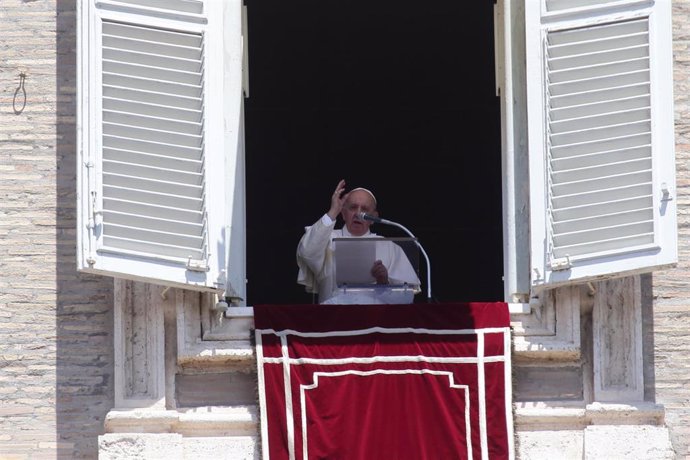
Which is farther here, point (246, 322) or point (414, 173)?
point (414, 173)

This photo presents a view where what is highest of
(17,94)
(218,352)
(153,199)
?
(17,94)

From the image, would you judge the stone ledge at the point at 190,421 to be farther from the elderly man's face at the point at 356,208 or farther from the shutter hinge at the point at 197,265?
the elderly man's face at the point at 356,208

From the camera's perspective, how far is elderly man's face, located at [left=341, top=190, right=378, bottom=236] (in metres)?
11.4

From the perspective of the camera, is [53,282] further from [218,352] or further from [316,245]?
[316,245]

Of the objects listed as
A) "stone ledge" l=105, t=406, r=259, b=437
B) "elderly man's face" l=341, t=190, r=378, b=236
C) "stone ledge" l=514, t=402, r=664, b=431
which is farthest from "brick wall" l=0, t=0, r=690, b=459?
"elderly man's face" l=341, t=190, r=378, b=236

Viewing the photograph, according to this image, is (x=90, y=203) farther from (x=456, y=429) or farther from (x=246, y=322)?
(x=456, y=429)

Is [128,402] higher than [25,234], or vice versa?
[25,234]

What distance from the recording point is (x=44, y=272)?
10.3m

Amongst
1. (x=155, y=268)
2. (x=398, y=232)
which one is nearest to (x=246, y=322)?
(x=155, y=268)

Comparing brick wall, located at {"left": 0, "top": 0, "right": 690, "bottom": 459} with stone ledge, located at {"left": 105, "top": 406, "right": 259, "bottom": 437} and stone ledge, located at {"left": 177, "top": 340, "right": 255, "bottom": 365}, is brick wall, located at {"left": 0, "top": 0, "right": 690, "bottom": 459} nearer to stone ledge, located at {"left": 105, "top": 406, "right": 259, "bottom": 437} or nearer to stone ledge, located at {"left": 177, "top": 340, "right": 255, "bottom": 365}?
stone ledge, located at {"left": 105, "top": 406, "right": 259, "bottom": 437}

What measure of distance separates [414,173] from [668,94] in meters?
4.79

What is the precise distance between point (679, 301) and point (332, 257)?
1716 millimetres

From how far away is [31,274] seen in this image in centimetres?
1034

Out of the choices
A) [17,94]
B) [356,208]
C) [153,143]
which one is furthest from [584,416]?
[17,94]
